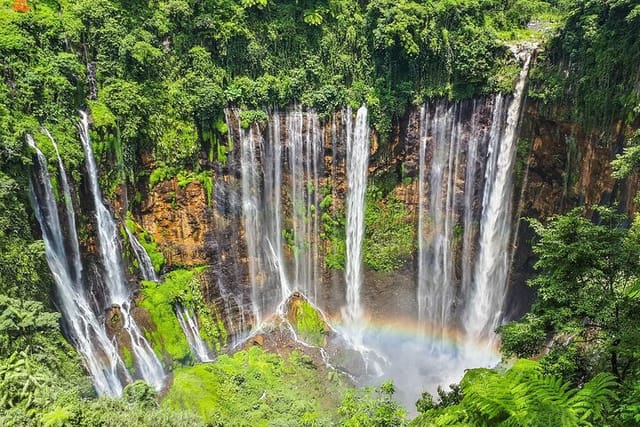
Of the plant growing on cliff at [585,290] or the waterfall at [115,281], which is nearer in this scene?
the plant growing on cliff at [585,290]

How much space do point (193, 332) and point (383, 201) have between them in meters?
10.1

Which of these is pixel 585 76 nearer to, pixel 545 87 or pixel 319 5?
pixel 545 87

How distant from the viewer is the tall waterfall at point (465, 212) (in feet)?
61.2

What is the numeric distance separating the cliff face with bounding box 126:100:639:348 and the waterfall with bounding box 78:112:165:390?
189 centimetres

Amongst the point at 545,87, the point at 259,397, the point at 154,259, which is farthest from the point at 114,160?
the point at 545,87

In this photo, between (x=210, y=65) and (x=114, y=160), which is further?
(x=210, y=65)

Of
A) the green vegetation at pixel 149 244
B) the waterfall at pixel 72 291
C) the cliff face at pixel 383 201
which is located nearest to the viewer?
the waterfall at pixel 72 291

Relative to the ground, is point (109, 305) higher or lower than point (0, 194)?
lower

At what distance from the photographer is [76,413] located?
784cm

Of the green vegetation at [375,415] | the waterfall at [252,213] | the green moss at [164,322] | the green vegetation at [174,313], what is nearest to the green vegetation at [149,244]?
the green vegetation at [174,313]

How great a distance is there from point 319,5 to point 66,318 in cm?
1598

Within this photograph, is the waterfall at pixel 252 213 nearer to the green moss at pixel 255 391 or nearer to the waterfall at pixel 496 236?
the green moss at pixel 255 391

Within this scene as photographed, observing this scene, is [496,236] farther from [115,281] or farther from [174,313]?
[115,281]

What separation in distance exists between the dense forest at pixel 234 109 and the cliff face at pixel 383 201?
291 mm
